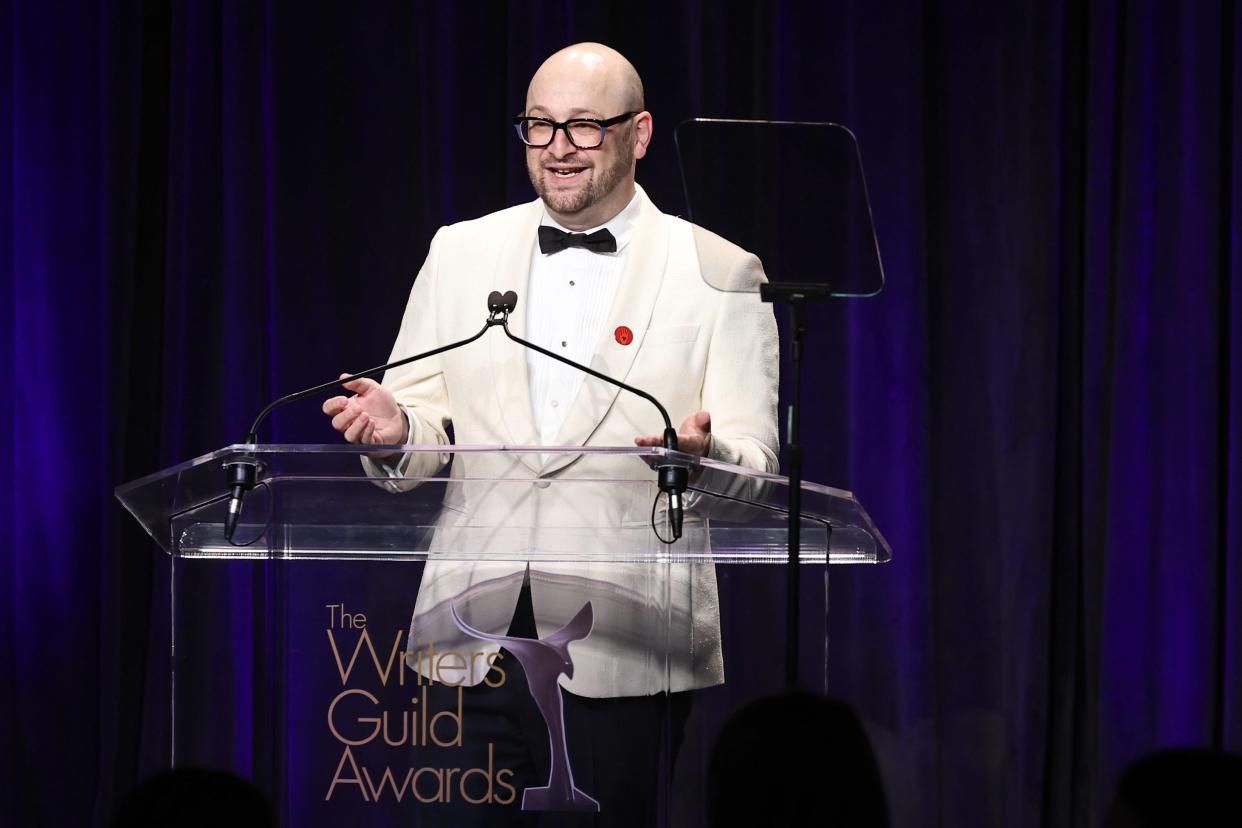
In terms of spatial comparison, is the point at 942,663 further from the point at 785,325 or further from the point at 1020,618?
the point at 785,325

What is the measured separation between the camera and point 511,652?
6.28 feet

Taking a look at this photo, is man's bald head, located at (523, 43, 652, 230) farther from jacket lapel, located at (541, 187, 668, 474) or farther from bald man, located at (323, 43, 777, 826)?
jacket lapel, located at (541, 187, 668, 474)

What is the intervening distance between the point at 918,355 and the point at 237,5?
2.10 m

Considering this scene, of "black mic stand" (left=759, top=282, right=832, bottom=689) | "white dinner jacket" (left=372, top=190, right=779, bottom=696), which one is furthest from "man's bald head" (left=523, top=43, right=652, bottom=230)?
"black mic stand" (left=759, top=282, right=832, bottom=689)

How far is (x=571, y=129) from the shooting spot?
2848 mm

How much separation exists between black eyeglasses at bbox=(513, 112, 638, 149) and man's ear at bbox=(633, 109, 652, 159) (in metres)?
0.07

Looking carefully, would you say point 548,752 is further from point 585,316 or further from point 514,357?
point 585,316

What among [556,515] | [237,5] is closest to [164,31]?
[237,5]

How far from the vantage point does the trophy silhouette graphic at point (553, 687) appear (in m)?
1.88

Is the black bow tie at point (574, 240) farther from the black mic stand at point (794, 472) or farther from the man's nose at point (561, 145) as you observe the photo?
the black mic stand at point (794, 472)

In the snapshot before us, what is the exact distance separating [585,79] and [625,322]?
52cm

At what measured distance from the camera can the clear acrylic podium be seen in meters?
1.91

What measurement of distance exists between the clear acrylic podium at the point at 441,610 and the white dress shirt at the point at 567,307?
0.76m

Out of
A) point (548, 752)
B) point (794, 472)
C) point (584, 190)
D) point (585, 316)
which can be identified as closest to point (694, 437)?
point (794, 472)
